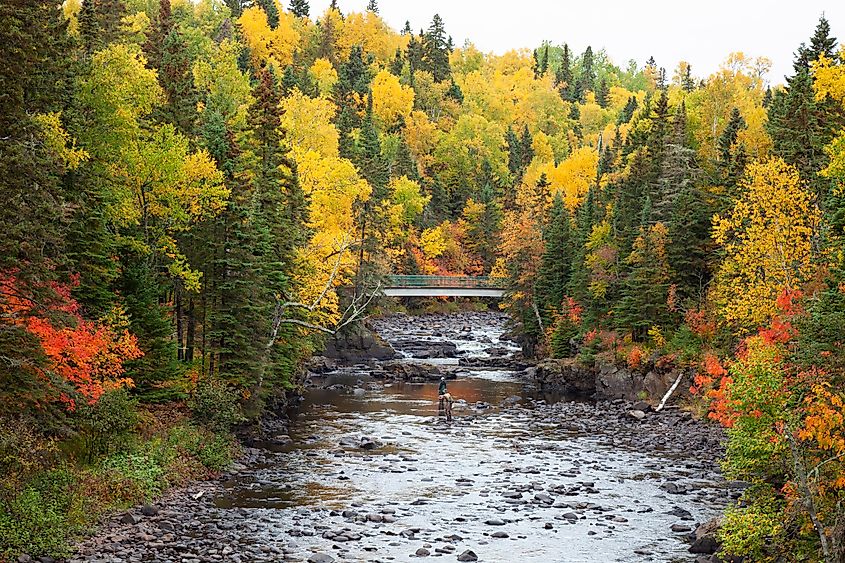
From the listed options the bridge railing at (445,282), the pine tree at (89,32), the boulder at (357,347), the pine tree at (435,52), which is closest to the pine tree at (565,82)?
the pine tree at (435,52)

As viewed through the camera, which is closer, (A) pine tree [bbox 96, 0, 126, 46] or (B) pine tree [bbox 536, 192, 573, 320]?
(A) pine tree [bbox 96, 0, 126, 46]

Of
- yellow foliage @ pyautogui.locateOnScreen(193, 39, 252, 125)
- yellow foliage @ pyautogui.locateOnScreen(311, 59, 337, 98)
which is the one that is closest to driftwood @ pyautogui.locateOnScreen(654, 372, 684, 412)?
yellow foliage @ pyautogui.locateOnScreen(193, 39, 252, 125)

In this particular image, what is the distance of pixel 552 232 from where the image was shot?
71.2 meters

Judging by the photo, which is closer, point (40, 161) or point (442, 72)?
point (40, 161)

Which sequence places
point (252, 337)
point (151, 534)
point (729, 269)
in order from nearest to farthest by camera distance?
1. point (151, 534)
2. point (252, 337)
3. point (729, 269)

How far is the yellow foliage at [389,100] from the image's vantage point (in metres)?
124

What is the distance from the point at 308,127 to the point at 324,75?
61.9 m

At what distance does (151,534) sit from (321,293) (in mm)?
25673

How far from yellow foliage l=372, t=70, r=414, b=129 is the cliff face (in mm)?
65951

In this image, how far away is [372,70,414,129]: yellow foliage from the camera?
406ft

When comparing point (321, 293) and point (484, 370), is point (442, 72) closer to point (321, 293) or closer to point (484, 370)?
point (484, 370)

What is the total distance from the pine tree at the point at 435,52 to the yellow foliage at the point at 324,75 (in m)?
20.9

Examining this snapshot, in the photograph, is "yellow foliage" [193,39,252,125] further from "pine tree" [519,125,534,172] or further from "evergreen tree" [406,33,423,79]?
"evergreen tree" [406,33,423,79]

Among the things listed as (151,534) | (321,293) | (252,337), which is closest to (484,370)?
(321,293)
